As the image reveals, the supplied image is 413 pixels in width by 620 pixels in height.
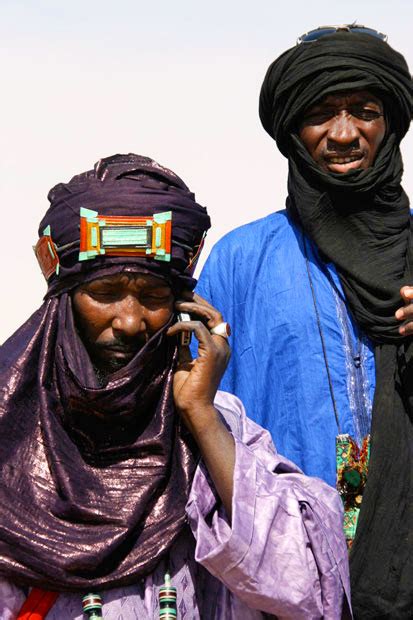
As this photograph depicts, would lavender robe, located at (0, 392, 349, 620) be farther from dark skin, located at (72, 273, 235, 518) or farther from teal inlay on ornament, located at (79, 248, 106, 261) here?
teal inlay on ornament, located at (79, 248, 106, 261)

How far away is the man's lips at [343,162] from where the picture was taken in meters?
6.55

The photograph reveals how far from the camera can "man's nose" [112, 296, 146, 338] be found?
465 cm

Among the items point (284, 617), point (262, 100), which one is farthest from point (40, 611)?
point (262, 100)

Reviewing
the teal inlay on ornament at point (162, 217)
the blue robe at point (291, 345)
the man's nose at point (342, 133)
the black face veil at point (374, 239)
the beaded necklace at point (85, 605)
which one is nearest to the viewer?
the beaded necklace at point (85, 605)

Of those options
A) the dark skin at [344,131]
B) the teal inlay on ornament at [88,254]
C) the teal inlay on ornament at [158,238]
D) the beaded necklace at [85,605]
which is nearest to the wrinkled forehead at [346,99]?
the dark skin at [344,131]

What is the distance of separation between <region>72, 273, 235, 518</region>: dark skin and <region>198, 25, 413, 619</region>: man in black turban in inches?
58.5

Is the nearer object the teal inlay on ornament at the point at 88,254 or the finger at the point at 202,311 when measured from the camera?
the teal inlay on ornament at the point at 88,254

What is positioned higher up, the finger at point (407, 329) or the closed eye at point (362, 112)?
the closed eye at point (362, 112)

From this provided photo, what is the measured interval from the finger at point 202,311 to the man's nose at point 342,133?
70.8 inches

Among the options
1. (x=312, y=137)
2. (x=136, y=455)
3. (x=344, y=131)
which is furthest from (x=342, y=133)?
(x=136, y=455)

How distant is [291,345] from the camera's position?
6.33 meters

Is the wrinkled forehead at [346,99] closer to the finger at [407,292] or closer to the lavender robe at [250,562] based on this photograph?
the finger at [407,292]

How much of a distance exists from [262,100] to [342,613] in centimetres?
292

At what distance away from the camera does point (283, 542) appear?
4.48m
